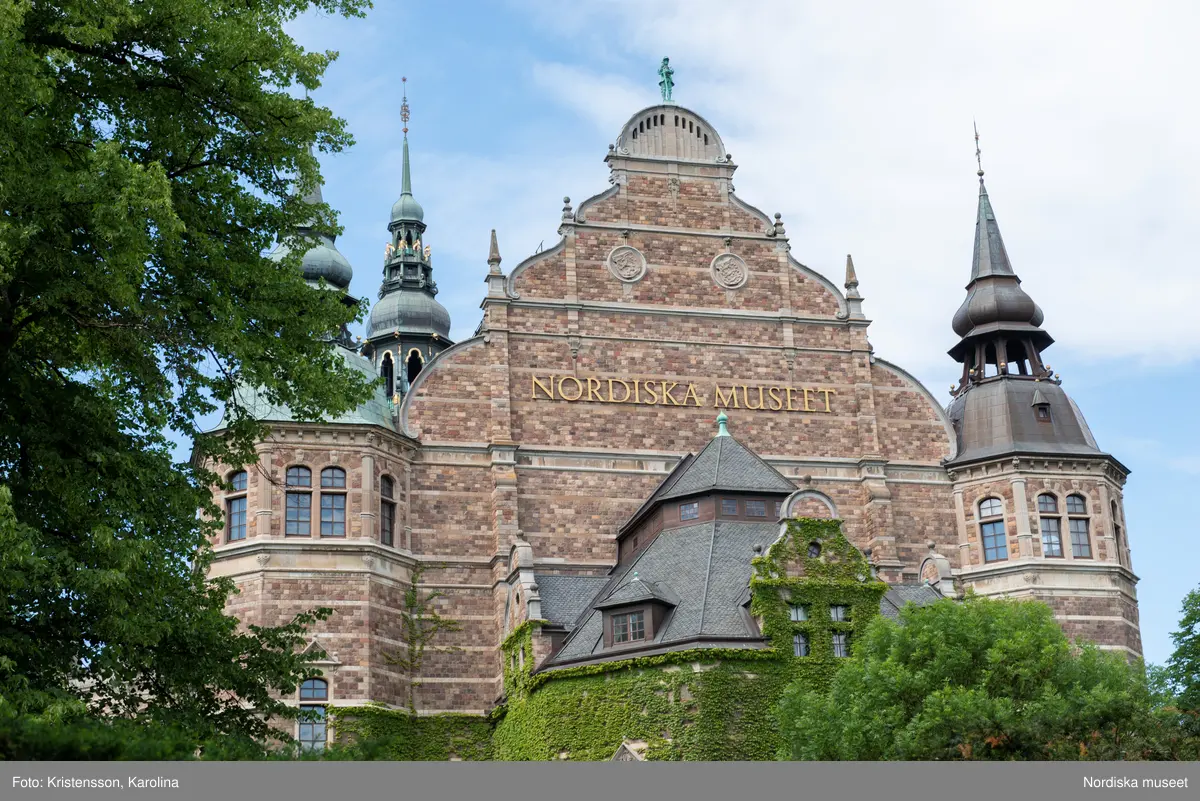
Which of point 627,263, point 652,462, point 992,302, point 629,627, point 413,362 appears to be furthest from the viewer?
point 413,362

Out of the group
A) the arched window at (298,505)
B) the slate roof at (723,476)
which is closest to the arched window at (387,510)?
the arched window at (298,505)

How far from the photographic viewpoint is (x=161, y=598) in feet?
66.5

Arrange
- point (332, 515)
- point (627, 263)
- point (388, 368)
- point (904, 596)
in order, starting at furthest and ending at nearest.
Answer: point (388, 368)
point (627, 263)
point (332, 515)
point (904, 596)

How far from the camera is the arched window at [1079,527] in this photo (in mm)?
42750

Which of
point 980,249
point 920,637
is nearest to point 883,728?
point 920,637

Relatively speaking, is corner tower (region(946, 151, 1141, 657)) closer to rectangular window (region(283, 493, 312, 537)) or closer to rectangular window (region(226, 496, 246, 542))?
rectangular window (region(283, 493, 312, 537))

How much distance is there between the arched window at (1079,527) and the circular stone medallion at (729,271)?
11.1 metres

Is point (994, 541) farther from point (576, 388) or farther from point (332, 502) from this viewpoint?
point (332, 502)

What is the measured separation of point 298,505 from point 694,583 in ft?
34.7

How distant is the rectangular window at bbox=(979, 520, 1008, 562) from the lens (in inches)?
1687

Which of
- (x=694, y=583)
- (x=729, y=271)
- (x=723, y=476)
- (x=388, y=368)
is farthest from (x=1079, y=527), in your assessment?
(x=388, y=368)

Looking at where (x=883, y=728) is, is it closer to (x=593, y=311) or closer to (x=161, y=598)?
(x=161, y=598)

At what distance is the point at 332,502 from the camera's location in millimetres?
39969

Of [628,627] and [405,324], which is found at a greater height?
[405,324]
